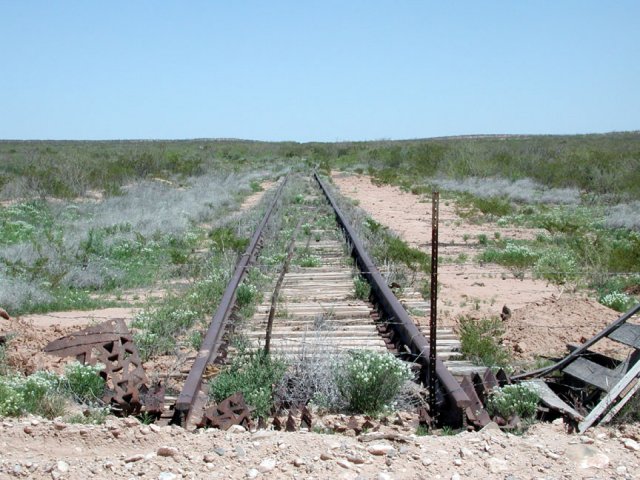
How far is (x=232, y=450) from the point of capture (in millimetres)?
4688

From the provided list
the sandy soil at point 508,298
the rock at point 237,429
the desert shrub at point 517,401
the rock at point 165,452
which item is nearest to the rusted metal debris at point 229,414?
the rock at point 237,429

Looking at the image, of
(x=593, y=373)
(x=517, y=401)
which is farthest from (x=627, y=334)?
(x=517, y=401)

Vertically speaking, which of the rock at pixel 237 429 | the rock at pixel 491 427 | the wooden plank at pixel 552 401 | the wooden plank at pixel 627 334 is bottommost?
the rock at pixel 237 429

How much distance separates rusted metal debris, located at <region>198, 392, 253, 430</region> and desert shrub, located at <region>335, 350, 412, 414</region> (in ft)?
2.68

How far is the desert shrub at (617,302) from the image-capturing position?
9398mm

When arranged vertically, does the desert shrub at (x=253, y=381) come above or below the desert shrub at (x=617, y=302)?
below

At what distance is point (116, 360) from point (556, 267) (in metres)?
8.11

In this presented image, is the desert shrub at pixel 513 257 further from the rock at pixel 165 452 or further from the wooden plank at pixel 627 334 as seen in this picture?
the rock at pixel 165 452

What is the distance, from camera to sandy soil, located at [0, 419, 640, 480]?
439cm

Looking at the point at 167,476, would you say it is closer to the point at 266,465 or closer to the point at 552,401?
the point at 266,465

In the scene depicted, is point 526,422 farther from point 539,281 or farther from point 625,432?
point 539,281

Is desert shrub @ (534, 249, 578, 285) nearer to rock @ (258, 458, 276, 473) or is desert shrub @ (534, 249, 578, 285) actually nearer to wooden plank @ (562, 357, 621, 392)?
wooden plank @ (562, 357, 621, 392)

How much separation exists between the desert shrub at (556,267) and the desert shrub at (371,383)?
622 cm

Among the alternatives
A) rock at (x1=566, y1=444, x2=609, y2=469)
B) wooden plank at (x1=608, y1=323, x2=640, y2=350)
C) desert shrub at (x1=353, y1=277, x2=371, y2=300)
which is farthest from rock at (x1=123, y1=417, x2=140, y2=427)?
desert shrub at (x1=353, y1=277, x2=371, y2=300)
